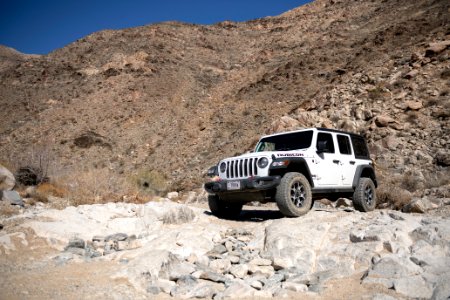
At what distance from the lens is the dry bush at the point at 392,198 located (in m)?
10.6

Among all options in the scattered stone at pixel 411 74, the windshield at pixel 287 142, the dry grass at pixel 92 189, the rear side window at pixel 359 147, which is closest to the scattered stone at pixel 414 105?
the scattered stone at pixel 411 74

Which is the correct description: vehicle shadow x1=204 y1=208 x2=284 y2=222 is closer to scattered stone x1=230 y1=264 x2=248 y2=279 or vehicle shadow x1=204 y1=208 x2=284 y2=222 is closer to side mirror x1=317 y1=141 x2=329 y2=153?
side mirror x1=317 y1=141 x2=329 y2=153

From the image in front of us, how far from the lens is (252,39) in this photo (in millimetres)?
38938

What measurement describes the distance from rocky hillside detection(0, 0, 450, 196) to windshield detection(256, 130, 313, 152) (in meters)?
Answer: 5.51

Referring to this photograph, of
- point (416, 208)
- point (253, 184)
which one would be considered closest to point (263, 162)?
point (253, 184)

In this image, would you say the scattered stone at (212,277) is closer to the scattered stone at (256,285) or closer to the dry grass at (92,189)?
the scattered stone at (256,285)

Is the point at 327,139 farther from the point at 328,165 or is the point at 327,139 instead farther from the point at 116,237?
the point at 116,237

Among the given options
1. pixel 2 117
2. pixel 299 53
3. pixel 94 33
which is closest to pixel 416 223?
pixel 299 53

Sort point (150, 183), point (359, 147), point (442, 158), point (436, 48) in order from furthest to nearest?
point (436, 48) → point (150, 183) → point (442, 158) → point (359, 147)

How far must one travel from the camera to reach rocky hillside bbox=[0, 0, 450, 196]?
645 inches

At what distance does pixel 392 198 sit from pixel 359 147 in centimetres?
251

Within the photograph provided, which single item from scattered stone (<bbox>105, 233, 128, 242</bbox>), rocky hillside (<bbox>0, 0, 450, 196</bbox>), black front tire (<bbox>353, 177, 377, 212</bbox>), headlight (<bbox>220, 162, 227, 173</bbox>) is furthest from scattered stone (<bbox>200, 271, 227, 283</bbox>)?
rocky hillside (<bbox>0, 0, 450, 196</bbox>)

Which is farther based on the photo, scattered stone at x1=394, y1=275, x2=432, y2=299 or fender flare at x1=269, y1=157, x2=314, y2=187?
fender flare at x1=269, y1=157, x2=314, y2=187

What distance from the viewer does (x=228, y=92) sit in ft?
95.9
